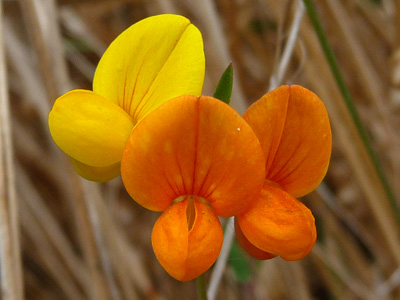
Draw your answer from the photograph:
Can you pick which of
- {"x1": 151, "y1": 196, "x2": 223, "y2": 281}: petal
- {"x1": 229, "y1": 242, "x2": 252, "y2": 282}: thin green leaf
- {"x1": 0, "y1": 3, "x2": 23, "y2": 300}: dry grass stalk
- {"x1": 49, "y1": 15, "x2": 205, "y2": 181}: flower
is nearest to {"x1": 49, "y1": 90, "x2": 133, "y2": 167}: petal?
{"x1": 49, "y1": 15, "x2": 205, "y2": 181}: flower

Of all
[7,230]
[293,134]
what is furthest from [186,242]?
[7,230]

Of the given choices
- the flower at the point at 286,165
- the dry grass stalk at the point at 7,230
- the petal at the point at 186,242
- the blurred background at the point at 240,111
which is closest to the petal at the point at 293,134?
the flower at the point at 286,165

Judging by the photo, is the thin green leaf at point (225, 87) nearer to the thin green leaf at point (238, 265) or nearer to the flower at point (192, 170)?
the flower at point (192, 170)

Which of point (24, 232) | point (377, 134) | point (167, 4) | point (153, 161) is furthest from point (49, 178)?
point (153, 161)

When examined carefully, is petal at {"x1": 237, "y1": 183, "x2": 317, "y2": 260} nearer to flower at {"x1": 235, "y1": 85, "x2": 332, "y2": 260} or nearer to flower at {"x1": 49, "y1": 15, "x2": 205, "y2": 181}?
flower at {"x1": 235, "y1": 85, "x2": 332, "y2": 260}

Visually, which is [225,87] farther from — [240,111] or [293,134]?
[240,111]

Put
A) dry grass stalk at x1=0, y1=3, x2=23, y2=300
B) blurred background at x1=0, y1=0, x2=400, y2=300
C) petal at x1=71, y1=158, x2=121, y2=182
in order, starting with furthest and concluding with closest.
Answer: blurred background at x1=0, y1=0, x2=400, y2=300, dry grass stalk at x1=0, y1=3, x2=23, y2=300, petal at x1=71, y1=158, x2=121, y2=182

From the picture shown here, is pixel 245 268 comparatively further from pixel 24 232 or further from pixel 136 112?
pixel 24 232
